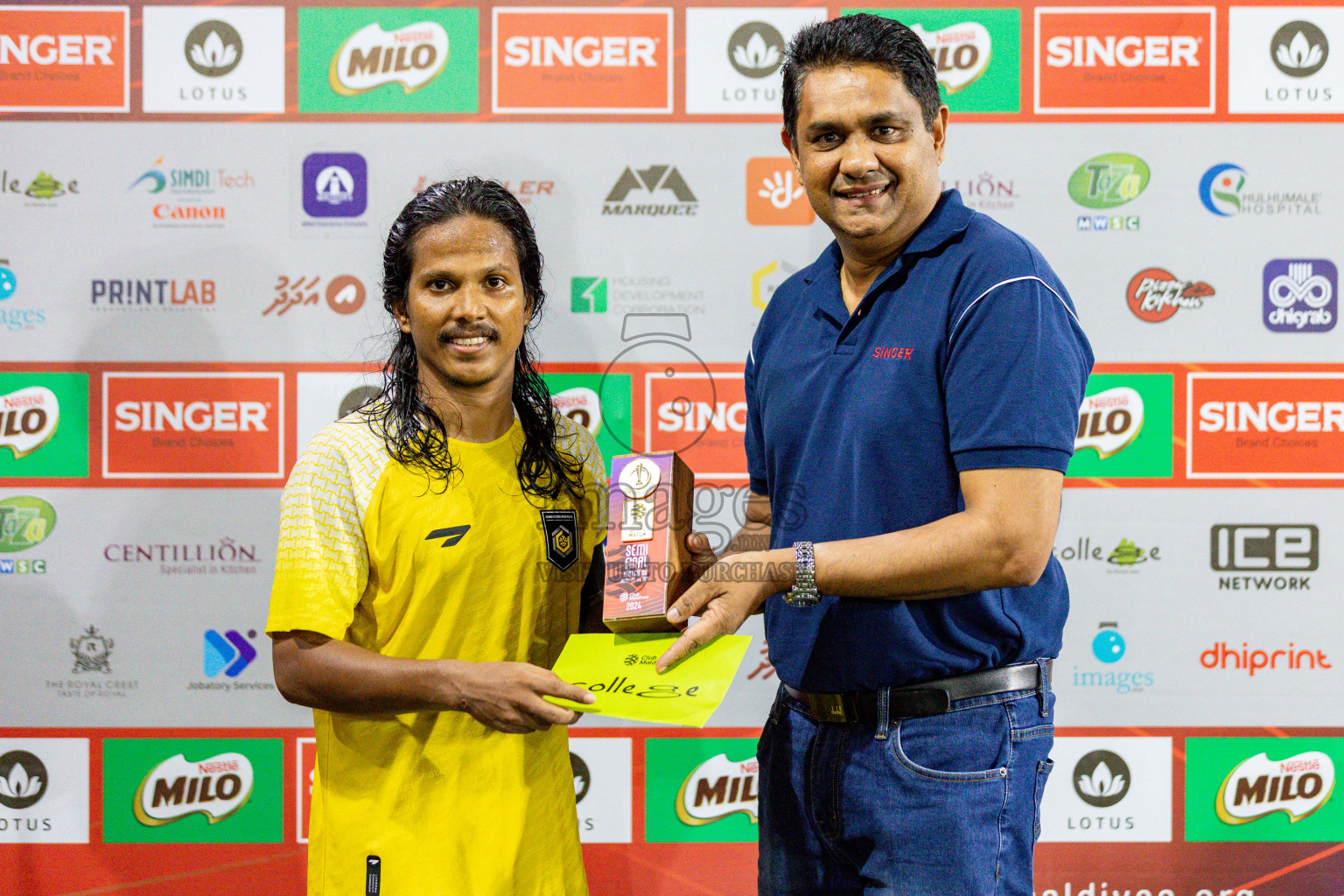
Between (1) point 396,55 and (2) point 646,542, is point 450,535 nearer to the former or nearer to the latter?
(2) point 646,542

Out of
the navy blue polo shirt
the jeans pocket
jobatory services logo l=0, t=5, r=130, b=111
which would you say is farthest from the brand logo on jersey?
jobatory services logo l=0, t=5, r=130, b=111

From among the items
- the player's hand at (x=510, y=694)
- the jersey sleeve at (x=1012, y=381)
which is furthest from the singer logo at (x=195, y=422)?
the jersey sleeve at (x=1012, y=381)

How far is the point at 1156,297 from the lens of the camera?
2445 mm

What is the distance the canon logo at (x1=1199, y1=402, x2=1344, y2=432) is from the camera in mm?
2449

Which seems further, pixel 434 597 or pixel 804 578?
pixel 434 597

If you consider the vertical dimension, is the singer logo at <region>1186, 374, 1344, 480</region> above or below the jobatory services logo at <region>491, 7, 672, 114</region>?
below

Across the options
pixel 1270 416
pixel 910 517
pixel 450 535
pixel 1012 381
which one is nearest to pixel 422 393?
pixel 450 535

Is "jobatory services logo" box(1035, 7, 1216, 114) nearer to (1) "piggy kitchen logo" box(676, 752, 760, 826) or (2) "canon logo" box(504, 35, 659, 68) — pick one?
(2) "canon logo" box(504, 35, 659, 68)

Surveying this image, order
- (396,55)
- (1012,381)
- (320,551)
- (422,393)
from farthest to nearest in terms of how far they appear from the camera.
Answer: (396,55), (422,393), (320,551), (1012,381)

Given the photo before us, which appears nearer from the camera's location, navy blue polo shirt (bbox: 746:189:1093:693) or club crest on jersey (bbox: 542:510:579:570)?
navy blue polo shirt (bbox: 746:189:1093:693)

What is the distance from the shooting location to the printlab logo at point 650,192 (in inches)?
96.1

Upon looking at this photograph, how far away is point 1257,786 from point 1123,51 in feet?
6.75

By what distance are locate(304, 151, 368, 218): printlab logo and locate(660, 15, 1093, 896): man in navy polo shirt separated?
4.78 feet

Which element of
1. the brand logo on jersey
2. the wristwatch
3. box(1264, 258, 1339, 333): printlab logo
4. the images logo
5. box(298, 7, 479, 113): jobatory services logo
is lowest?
the wristwatch
